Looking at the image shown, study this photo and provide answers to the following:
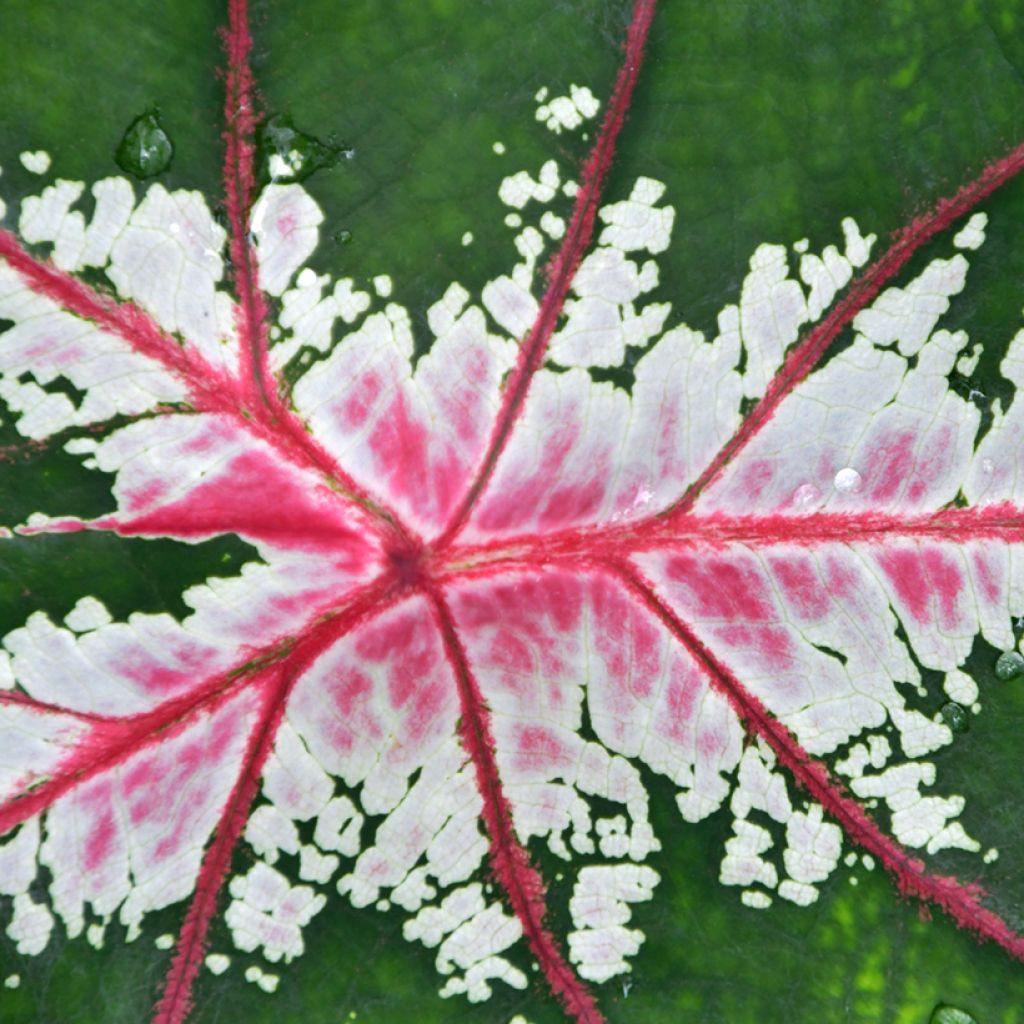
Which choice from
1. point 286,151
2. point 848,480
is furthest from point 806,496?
point 286,151

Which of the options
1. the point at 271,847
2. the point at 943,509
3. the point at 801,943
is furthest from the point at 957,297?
the point at 271,847

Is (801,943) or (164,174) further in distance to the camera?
(801,943)

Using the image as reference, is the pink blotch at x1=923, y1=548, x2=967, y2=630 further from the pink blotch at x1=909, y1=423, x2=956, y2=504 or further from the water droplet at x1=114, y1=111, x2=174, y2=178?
the water droplet at x1=114, y1=111, x2=174, y2=178

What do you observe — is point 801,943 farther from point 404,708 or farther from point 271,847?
point 271,847

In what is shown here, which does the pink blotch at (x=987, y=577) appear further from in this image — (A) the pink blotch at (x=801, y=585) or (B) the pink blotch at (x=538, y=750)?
(B) the pink blotch at (x=538, y=750)

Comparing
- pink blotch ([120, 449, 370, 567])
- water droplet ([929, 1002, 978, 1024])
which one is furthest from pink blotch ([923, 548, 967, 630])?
pink blotch ([120, 449, 370, 567])
